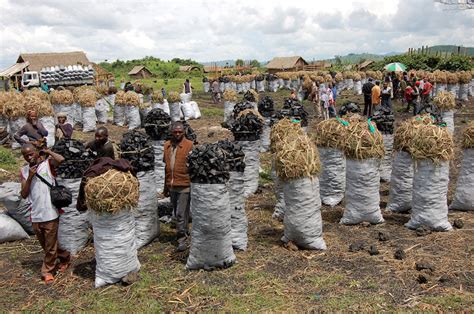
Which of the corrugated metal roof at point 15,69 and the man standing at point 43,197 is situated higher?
the corrugated metal roof at point 15,69

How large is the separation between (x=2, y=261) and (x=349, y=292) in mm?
4857

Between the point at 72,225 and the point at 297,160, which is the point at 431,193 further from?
the point at 72,225

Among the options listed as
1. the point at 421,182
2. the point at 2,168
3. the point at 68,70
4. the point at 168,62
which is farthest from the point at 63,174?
the point at 168,62

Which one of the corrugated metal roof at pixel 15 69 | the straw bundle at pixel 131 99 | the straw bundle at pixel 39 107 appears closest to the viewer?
the straw bundle at pixel 39 107

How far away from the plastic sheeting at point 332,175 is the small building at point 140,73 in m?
51.1

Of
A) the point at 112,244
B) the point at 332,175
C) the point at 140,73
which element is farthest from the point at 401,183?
the point at 140,73

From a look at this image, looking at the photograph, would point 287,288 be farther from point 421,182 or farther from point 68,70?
point 68,70

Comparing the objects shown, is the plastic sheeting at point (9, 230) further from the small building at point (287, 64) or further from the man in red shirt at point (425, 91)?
the small building at point (287, 64)

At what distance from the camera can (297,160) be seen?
5.87m

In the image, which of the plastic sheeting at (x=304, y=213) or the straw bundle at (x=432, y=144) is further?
the straw bundle at (x=432, y=144)

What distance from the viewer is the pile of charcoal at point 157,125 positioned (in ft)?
28.7

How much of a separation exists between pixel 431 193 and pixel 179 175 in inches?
144

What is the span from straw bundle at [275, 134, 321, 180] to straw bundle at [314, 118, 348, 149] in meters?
1.69

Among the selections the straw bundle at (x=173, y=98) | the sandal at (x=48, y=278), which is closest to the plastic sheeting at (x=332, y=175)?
the sandal at (x=48, y=278)
